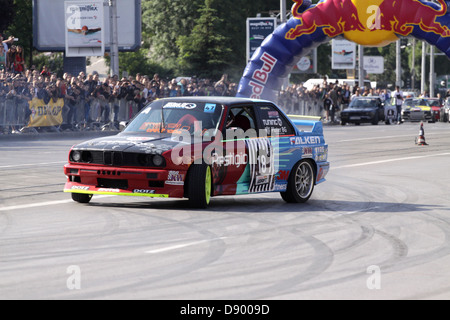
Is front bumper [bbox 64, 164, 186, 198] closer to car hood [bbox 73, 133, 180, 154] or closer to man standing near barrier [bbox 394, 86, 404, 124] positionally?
car hood [bbox 73, 133, 180, 154]

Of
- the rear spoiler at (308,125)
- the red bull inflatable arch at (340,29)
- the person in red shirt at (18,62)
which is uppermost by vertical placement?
the red bull inflatable arch at (340,29)

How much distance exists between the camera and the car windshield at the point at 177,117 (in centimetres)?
1221

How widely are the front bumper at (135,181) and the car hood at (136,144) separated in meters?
0.24

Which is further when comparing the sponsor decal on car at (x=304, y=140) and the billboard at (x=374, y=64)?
the billboard at (x=374, y=64)

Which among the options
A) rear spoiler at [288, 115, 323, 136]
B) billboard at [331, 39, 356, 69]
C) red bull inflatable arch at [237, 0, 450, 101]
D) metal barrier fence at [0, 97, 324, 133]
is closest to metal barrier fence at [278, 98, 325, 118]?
red bull inflatable arch at [237, 0, 450, 101]

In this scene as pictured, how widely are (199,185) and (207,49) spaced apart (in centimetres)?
6191

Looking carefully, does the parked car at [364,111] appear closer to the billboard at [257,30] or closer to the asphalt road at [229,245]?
the billboard at [257,30]

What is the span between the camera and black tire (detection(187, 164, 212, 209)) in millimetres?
11422

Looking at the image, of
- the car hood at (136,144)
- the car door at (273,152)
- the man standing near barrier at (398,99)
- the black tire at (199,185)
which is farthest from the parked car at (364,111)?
the black tire at (199,185)

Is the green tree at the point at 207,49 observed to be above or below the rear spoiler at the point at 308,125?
above

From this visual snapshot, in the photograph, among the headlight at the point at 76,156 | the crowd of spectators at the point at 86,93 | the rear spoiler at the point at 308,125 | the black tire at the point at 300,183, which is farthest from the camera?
the crowd of spectators at the point at 86,93

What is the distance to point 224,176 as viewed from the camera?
39.2ft

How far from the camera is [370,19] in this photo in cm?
2930

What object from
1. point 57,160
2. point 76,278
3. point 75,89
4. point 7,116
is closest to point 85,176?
point 76,278
